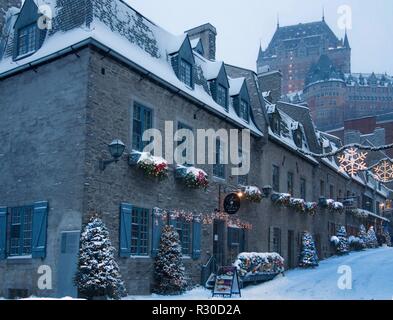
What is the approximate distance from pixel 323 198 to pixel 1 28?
2150cm

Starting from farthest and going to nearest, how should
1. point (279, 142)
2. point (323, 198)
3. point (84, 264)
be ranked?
point (323, 198), point (279, 142), point (84, 264)

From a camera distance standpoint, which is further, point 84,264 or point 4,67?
point 4,67

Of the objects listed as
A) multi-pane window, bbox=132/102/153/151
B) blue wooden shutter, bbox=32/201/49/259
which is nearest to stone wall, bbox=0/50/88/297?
blue wooden shutter, bbox=32/201/49/259

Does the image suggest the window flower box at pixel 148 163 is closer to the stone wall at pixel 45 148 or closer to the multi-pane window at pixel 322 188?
the stone wall at pixel 45 148

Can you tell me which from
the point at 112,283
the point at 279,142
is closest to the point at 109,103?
the point at 112,283

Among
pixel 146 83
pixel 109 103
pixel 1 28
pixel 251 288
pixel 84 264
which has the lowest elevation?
pixel 251 288

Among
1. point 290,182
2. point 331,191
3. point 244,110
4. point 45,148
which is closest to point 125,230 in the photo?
point 45,148

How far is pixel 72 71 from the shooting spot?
1414cm

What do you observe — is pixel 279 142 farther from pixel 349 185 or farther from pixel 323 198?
pixel 349 185

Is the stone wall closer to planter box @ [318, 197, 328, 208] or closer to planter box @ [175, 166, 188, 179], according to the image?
planter box @ [175, 166, 188, 179]

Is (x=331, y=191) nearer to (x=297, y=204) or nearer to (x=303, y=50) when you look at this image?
(x=297, y=204)

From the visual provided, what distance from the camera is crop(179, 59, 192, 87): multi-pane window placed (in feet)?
60.2

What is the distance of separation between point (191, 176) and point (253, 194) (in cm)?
507

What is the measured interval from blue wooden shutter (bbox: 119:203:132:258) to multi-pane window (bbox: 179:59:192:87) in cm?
605
